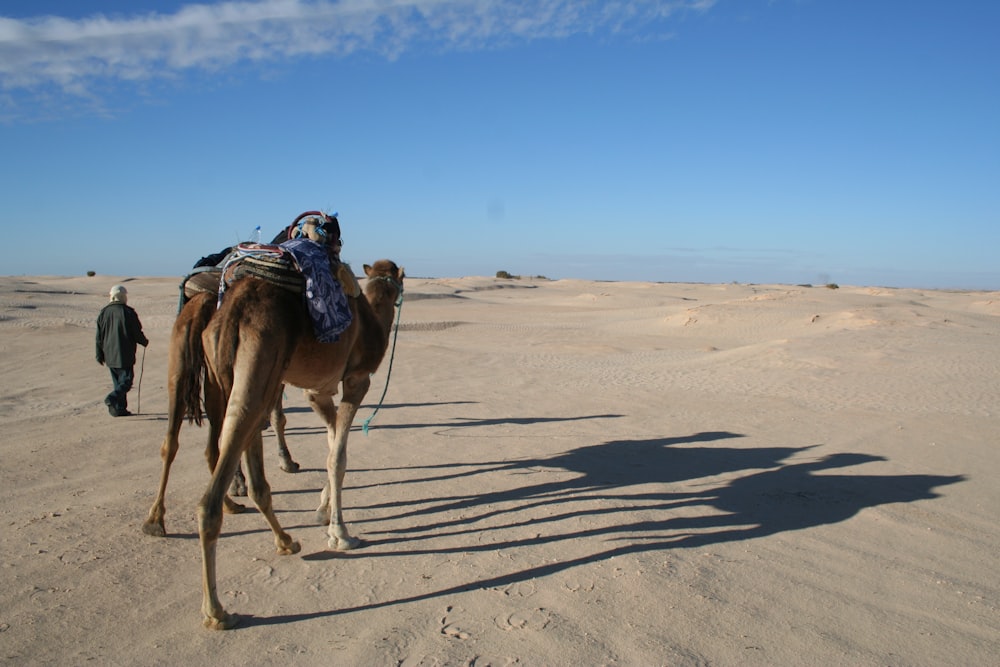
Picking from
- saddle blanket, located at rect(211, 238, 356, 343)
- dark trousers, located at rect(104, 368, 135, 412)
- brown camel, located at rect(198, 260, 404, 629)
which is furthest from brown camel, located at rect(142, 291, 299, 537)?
dark trousers, located at rect(104, 368, 135, 412)

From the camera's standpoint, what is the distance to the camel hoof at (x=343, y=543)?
5.55m

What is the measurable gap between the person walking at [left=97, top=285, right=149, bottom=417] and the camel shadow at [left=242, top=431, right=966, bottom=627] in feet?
16.4

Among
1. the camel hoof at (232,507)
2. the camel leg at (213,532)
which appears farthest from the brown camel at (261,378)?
the camel hoof at (232,507)

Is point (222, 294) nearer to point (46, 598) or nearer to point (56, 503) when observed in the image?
point (46, 598)

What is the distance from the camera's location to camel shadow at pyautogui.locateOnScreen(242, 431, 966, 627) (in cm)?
577

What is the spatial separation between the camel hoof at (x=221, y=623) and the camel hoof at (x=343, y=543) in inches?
51.9

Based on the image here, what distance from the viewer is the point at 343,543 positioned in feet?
18.2

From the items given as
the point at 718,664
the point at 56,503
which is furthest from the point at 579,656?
the point at 56,503

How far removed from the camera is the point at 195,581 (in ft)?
16.3

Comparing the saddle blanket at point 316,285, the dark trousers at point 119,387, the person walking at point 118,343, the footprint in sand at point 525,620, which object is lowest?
the footprint in sand at point 525,620

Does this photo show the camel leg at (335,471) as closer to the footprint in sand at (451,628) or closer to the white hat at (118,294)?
the footprint in sand at (451,628)

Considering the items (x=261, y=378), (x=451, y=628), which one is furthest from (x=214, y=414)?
(x=451, y=628)

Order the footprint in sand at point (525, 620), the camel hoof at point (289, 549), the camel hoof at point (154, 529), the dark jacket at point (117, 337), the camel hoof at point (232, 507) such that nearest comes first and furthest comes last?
the footprint in sand at point (525, 620)
the camel hoof at point (289, 549)
the camel hoof at point (154, 529)
the camel hoof at point (232, 507)
the dark jacket at point (117, 337)

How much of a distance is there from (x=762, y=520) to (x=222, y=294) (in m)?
5.02
